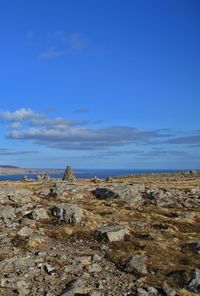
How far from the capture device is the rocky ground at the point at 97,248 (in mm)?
21000

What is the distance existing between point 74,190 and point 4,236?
61.7ft

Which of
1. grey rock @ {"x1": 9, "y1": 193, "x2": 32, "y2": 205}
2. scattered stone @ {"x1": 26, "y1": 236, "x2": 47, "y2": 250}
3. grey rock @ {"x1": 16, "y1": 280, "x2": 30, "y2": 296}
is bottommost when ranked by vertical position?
grey rock @ {"x1": 16, "y1": 280, "x2": 30, "y2": 296}

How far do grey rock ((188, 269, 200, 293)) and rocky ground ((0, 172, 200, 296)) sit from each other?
46mm

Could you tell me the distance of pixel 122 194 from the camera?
4291 cm

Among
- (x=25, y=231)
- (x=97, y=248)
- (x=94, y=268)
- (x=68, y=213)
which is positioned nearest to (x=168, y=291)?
(x=94, y=268)

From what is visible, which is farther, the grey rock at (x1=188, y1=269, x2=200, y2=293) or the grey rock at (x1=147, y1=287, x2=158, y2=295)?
the grey rock at (x1=188, y1=269, x2=200, y2=293)

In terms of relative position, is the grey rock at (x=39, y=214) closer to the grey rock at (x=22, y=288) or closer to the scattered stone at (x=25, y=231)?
the scattered stone at (x=25, y=231)

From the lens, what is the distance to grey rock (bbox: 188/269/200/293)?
2037 centimetres

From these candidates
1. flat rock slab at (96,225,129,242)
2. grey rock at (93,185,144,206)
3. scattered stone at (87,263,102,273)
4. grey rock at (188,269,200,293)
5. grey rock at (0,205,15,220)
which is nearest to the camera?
grey rock at (188,269,200,293)

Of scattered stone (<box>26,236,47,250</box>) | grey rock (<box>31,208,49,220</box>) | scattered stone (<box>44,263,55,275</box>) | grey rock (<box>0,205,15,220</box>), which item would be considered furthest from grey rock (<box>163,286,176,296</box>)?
grey rock (<box>0,205,15,220</box>)

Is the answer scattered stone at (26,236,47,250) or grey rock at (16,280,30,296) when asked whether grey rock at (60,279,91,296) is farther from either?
scattered stone at (26,236,47,250)

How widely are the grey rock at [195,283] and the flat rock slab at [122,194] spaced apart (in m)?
20.6

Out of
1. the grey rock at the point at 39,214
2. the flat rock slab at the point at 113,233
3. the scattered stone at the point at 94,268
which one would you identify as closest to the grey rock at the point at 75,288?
the scattered stone at the point at 94,268

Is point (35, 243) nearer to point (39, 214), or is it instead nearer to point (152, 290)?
point (39, 214)
